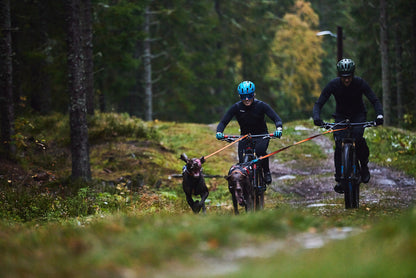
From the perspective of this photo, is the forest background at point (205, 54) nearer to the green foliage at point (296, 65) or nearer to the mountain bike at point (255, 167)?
the green foliage at point (296, 65)

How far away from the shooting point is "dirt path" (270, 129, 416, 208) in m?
11.6

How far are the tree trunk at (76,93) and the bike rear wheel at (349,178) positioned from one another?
683 cm

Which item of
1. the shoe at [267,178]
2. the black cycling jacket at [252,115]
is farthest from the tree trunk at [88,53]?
the shoe at [267,178]

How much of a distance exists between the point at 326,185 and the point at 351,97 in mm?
5649

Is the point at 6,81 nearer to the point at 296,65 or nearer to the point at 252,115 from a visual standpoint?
the point at 252,115

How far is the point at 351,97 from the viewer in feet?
31.9

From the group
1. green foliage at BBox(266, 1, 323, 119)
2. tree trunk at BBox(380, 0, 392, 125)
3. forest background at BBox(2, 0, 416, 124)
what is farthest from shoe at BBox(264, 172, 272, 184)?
green foliage at BBox(266, 1, 323, 119)

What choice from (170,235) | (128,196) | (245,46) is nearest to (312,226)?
(170,235)

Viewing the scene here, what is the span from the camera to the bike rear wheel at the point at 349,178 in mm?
9391

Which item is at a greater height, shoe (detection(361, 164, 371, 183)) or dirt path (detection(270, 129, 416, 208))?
shoe (detection(361, 164, 371, 183))

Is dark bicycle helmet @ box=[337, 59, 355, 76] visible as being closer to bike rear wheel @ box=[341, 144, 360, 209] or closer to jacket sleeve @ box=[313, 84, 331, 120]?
jacket sleeve @ box=[313, 84, 331, 120]

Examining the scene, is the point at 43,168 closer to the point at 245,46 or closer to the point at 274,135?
the point at 274,135

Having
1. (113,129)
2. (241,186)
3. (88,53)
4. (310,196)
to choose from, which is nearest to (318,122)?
(241,186)

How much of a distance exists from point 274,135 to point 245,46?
36275 millimetres
